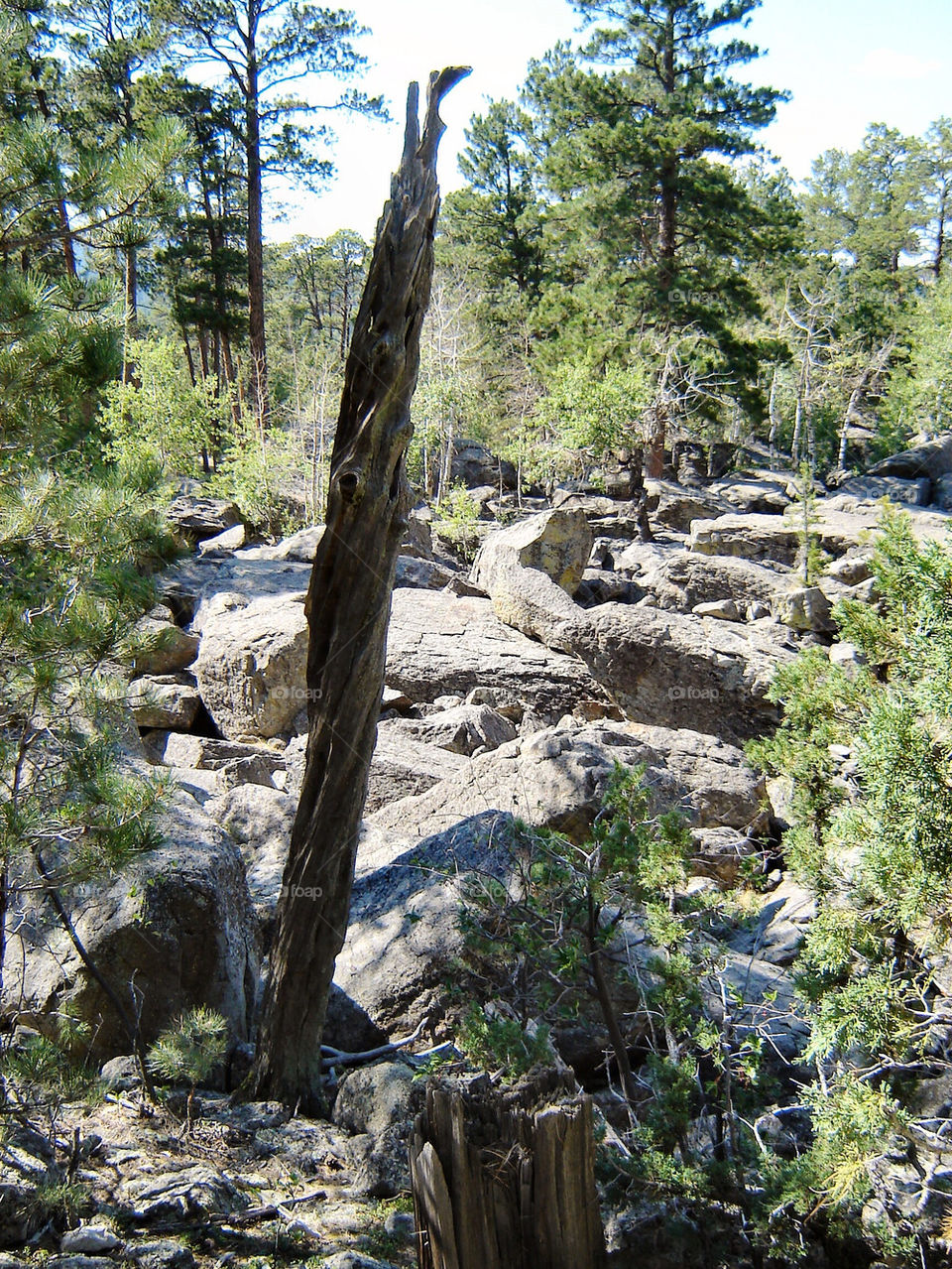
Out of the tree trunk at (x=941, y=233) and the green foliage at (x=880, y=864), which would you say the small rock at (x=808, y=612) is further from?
the tree trunk at (x=941, y=233)

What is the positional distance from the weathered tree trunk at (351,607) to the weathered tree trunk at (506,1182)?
1.40 metres

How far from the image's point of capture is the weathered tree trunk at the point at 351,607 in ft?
12.2

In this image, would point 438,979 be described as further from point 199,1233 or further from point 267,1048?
point 199,1233

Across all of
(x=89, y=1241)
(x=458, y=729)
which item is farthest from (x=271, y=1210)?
(x=458, y=729)

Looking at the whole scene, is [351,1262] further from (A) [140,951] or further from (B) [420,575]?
(B) [420,575]

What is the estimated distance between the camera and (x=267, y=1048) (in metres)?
3.95

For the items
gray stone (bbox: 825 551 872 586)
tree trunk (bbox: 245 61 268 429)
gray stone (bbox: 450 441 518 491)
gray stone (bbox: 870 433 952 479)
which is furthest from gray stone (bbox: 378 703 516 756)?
gray stone (bbox: 870 433 952 479)

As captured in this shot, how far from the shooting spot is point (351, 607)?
3879 millimetres

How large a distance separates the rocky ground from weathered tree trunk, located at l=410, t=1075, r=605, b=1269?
1.45 feet

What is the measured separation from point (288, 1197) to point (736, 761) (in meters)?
5.68

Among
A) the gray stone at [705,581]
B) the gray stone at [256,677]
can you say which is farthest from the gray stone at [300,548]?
the gray stone at [705,581]

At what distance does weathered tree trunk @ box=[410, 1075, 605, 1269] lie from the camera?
2551 millimetres

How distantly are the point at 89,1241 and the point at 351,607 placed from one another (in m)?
2.19

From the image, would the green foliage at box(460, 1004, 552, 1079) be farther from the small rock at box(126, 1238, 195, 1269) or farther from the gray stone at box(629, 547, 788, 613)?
the gray stone at box(629, 547, 788, 613)
